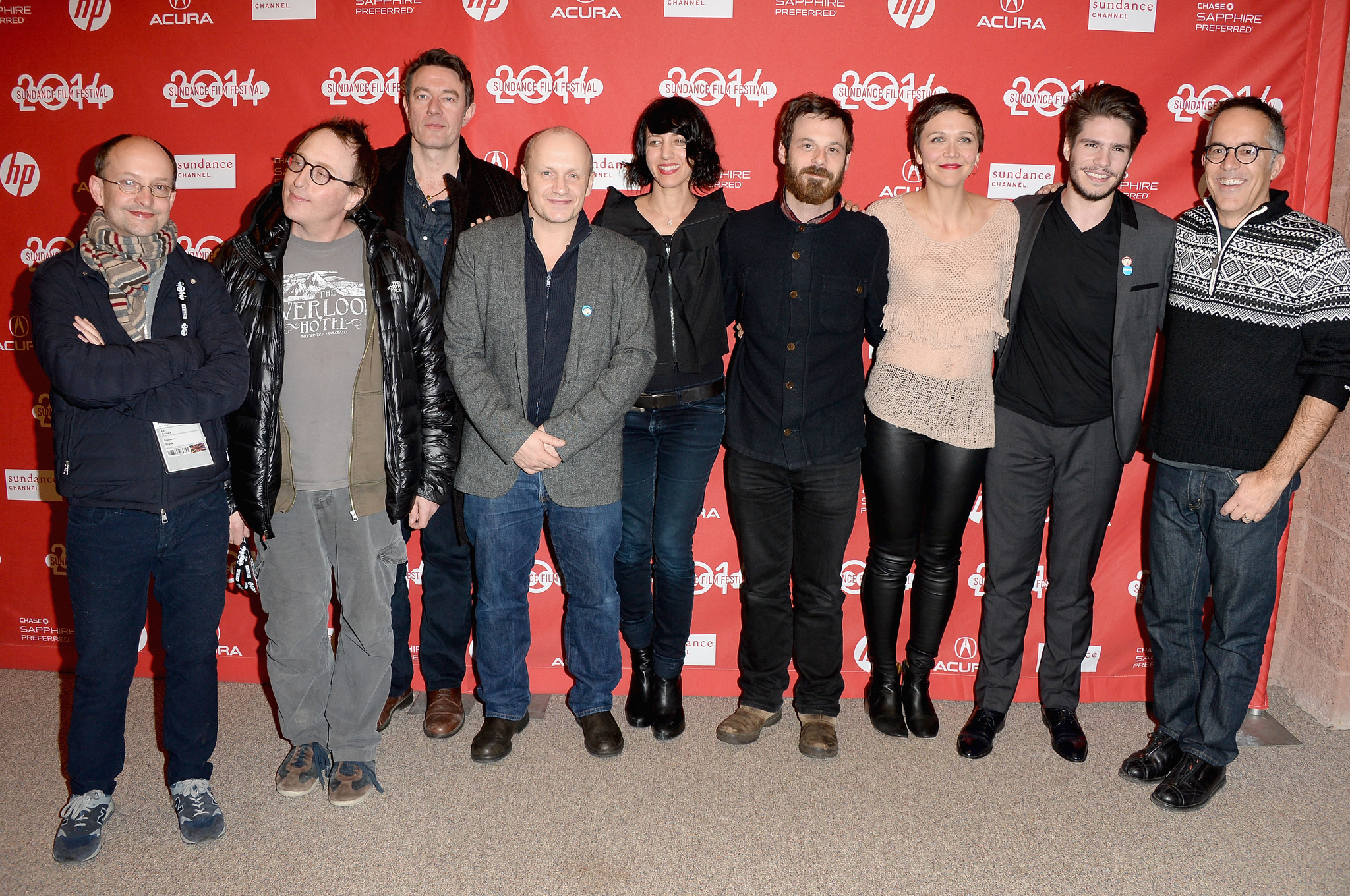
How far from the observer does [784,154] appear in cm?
271

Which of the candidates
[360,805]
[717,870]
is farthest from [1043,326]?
[360,805]

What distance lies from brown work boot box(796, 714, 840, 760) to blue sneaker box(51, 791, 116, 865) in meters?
2.07

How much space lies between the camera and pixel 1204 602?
272 centimetres

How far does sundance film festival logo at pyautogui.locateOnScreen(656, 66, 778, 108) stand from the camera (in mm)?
3113

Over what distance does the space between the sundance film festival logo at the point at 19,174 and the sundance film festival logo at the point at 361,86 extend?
114cm

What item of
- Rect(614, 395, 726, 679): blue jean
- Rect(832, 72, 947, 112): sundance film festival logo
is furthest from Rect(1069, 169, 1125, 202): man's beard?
Rect(614, 395, 726, 679): blue jean

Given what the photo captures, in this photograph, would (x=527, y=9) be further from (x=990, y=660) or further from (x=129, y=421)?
(x=990, y=660)

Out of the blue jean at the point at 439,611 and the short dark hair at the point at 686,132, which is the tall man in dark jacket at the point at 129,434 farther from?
the short dark hair at the point at 686,132

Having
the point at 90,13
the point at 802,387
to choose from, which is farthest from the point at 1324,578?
the point at 90,13

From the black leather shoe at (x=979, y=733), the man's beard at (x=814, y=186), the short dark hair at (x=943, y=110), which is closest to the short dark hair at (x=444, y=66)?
the man's beard at (x=814, y=186)

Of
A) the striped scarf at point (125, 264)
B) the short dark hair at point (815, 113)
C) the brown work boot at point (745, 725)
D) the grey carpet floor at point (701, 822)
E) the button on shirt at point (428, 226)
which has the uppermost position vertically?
the short dark hair at point (815, 113)

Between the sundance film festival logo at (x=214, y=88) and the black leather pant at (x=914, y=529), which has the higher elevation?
the sundance film festival logo at (x=214, y=88)

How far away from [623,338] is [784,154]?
30.3 inches

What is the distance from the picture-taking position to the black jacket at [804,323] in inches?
105
